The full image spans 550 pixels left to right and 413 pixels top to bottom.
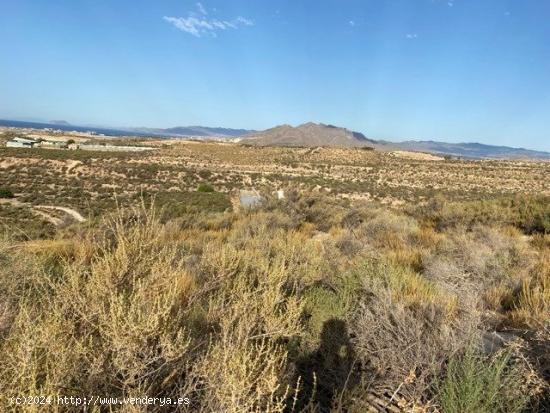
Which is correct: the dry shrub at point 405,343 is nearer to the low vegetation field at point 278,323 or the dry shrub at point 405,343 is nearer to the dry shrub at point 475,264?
the low vegetation field at point 278,323

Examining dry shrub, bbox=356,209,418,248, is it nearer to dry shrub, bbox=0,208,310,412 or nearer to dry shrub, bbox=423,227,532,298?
dry shrub, bbox=423,227,532,298

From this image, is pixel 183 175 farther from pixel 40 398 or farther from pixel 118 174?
pixel 40 398

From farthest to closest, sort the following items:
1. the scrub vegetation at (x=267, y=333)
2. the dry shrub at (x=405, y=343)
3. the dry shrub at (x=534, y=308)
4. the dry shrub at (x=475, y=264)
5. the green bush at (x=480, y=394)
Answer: the dry shrub at (x=475, y=264)
the dry shrub at (x=534, y=308)
the dry shrub at (x=405, y=343)
the green bush at (x=480, y=394)
the scrub vegetation at (x=267, y=333)

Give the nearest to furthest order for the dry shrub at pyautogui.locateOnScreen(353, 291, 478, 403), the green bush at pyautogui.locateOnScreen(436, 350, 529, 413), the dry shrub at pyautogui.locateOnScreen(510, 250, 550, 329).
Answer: the green bush at pyautogui.locateOnScreen(436, 350, 529, 413)
the dry shrub at pyautogui.locateOnScreen(353, 291, 478, 403)
the dry shrub at pyautogui.locateOnScreen(510, 250, 550, 329)

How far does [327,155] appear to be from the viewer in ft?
287

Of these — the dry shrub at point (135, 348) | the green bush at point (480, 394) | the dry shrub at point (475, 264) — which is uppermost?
the dry shrub at point (135, 348)

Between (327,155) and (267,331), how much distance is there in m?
85.7

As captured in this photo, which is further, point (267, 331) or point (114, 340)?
point (267, 331)

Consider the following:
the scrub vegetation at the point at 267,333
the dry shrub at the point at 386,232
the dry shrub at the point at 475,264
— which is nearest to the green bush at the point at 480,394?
the scrub vegetation at the point at 267,333

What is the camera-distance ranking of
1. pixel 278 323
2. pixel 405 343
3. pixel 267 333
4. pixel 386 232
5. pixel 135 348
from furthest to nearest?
pixel 386 232
pixel 405 343
pixel 278 323
pixel 267 333
pixel 135 348

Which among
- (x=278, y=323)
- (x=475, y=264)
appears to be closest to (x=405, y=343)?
(x=278, y=323)

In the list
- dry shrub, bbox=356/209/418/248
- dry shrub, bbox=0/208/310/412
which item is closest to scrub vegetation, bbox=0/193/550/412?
dry shrub, bbox=0/208/310/412

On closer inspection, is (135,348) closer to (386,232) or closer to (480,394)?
(480,394)

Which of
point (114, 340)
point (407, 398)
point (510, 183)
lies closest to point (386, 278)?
point (407, 398)
